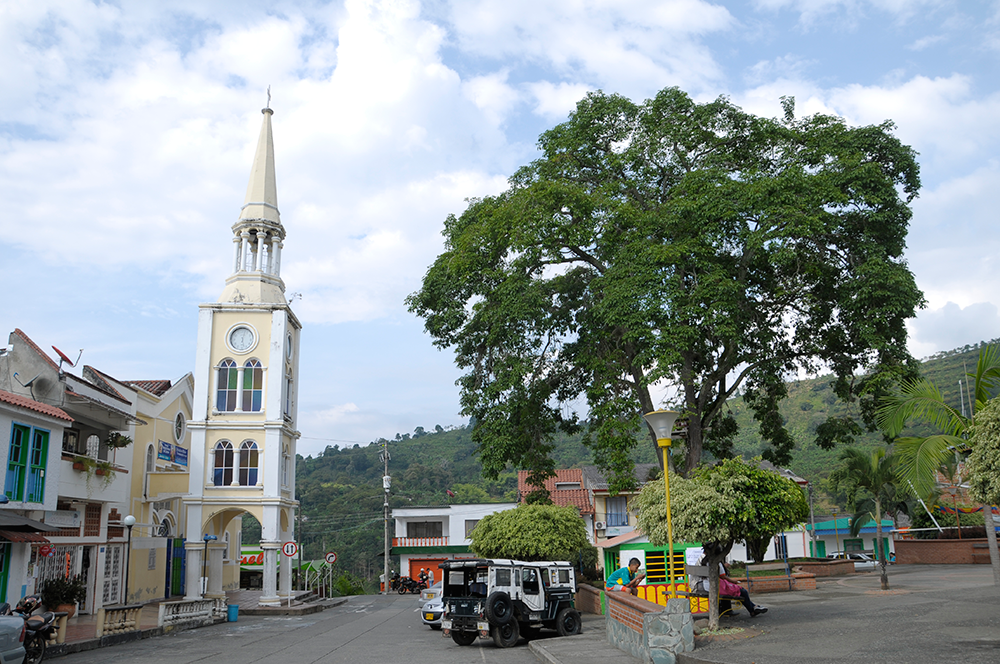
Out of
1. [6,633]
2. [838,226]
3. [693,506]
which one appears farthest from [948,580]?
[6,633]

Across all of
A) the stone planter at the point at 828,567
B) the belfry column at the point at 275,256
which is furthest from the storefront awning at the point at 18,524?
the stone planter at the point at 828,567

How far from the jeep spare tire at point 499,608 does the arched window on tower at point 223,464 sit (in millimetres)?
19507

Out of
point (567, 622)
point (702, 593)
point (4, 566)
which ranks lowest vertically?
point (567, 622)

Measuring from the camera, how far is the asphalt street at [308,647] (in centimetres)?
1537

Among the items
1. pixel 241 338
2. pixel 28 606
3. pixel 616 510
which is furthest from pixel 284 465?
pixel 616 510

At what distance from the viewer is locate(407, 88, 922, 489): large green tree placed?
1933 centimetres

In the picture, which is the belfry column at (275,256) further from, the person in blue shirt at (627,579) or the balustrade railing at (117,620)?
the person in blue shirt at (627,579)

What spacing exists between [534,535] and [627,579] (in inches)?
123

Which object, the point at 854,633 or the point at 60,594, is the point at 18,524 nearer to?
the point at 60,594

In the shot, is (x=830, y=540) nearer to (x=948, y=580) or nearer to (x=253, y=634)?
(x=948, y=580)

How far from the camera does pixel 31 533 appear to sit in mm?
18891

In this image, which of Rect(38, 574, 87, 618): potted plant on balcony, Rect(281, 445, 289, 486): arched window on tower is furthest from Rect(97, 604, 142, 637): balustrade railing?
Rect(281, 445, 289, 486): arched window on tower

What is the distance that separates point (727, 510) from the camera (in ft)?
44.1

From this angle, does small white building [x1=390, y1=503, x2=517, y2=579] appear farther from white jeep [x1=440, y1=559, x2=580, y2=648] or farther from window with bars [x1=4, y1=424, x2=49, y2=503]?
window with bars [x1=4, y1=424, x2=49, y2=503]
